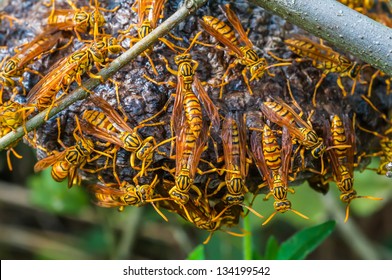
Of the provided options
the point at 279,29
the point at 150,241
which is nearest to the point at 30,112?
the point at 279,29

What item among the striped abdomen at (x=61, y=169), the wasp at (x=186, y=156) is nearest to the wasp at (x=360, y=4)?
the wasp at (x=186, y=156)

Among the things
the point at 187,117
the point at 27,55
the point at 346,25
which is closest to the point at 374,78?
the point at 346,25

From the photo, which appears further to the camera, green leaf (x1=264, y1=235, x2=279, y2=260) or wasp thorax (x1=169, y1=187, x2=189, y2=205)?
green leaf (x1=264, y1=235, x2=279, y2=260)

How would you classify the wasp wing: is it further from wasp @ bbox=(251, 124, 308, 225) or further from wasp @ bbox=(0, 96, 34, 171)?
wasp @ bbox=(0, 96, 34, 171)

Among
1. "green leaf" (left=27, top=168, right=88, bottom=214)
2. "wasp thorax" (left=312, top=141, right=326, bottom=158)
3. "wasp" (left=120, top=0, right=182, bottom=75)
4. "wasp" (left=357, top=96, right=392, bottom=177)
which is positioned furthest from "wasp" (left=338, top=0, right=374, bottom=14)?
"green leaf" (left=27, top=168, right=88, bottom=214)

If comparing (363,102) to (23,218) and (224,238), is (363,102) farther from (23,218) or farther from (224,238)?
(23,218)

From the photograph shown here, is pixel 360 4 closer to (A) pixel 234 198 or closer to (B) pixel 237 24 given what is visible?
(B) pixel 237 24
